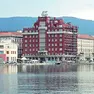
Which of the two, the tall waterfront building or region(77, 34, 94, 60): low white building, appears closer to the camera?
the tall waterfront building

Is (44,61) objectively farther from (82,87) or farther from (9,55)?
(82,87)

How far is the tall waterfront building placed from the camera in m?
143

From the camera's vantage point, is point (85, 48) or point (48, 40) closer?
point (48, 40)

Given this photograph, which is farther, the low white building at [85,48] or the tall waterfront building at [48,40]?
the low white building at [85,48]

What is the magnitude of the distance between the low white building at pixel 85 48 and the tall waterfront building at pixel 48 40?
1479 cm

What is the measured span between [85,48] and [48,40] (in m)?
30.7

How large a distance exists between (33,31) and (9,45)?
13754 mm

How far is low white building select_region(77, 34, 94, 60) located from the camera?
164m

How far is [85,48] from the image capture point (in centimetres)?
17100

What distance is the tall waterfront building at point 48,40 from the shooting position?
468ft

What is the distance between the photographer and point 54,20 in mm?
143500

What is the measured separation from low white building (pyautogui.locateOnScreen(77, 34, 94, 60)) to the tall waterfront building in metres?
14.8

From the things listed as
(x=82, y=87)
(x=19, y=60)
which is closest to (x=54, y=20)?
(x=19, y=60)

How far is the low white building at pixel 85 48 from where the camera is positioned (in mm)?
163825
